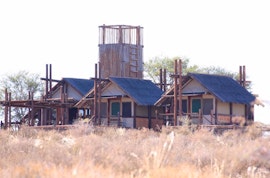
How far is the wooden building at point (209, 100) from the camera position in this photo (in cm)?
3862

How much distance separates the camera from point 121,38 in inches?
2124

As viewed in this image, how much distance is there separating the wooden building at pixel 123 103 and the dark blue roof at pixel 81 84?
2.44m

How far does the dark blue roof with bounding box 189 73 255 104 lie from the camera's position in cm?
3872

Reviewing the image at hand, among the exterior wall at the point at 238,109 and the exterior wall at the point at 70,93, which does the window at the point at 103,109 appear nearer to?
the exterior wall at the point at 70,93

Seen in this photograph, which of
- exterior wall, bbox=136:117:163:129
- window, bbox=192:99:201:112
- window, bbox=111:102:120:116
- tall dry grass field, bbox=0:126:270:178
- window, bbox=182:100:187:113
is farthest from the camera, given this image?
window, bbox=111:102:120:116

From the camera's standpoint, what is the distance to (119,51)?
176 ft

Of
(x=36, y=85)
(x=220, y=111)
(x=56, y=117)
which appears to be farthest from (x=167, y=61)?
(x=220, y=111)

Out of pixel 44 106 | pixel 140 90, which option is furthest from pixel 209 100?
pixel 44 106

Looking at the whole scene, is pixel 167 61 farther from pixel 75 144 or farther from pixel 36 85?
pixel 75 144

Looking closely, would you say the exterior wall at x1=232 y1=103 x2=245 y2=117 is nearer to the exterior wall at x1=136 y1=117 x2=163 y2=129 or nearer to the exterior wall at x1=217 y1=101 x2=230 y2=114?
the exterior wall at x1=217 y1=101 x2=230 y2=114

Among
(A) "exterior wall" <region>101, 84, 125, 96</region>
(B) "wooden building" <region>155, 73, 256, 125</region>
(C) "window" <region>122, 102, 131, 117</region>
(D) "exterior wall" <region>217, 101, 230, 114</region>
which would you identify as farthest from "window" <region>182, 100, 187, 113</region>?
(A) "exterior wall" <region>101, 84, 125, 96</region>

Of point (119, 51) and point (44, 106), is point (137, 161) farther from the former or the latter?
point (119, 51)

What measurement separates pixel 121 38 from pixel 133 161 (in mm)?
40160

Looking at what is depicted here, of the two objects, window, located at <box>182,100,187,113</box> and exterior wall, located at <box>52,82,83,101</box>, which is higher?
exterior wall, located at <box>52,82,83,101</box>
